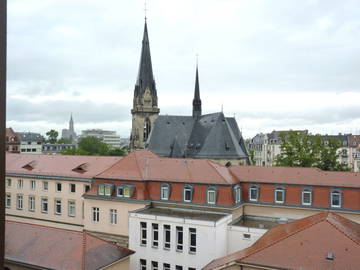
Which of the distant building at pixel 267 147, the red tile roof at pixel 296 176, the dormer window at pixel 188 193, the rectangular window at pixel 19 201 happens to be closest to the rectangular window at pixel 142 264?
the dormer window at pixel 188 193

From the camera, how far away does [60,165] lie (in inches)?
1320

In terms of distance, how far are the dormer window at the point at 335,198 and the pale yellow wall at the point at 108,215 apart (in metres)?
12.7

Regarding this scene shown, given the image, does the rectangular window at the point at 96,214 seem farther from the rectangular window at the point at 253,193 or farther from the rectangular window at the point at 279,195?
the rectangular window at the point at 279,195

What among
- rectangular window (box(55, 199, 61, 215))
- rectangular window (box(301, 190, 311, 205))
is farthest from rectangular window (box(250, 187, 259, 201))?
rectangular window (box(55, 199, 61, 215))

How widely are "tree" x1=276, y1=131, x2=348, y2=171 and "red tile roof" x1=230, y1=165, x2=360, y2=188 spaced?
13.6 m

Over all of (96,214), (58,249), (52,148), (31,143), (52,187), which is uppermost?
(31,143)

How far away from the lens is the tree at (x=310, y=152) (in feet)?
126

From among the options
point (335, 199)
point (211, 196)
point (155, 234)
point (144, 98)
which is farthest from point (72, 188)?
point (144, 98)

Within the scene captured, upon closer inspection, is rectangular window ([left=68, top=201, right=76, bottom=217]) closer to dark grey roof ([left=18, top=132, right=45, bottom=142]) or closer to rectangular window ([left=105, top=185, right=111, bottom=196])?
rectangular window ([left=105, top=185, right=111, bottom=196])

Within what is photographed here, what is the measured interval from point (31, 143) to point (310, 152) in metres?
75.7

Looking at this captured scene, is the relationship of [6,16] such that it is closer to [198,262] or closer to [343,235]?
[343,235]

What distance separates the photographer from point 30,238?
18297mm

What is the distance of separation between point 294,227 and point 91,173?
1916cm

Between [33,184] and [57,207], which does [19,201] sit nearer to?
[33,184]
